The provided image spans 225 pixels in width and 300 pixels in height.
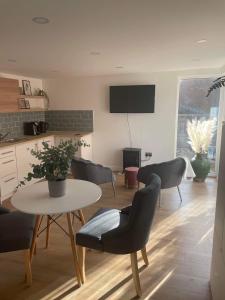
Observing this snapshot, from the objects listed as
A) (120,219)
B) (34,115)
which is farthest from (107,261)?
(34,115)

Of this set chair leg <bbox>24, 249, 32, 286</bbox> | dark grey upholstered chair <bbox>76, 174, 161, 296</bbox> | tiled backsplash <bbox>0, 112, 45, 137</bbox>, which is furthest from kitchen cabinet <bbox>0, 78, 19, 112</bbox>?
dark grey upholstered chair <bbox>76, 174, 161, 296</bbox>

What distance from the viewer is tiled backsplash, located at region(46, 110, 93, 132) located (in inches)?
224

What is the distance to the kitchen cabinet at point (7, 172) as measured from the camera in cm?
380

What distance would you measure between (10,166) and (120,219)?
2497mm

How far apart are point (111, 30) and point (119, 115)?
3.33 meters

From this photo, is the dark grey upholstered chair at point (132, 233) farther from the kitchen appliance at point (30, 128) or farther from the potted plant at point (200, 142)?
the kitchen appliance at point (30, 128)

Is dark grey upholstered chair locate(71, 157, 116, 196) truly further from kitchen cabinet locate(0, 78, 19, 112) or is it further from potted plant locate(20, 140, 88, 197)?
kitchen cabinet locate(0, 78, 19, 112)

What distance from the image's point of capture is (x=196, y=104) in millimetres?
4980

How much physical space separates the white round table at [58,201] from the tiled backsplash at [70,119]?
3.36 m

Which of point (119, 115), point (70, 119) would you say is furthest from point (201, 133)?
point (70, 119)

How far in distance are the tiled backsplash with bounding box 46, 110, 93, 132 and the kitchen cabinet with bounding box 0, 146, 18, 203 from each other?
202 cm

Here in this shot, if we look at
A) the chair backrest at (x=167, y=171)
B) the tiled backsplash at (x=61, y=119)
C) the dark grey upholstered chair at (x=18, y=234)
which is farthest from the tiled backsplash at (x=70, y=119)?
the dark grey upholstered chair at (x=18, y=234)

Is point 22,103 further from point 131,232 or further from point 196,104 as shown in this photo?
point 131,232

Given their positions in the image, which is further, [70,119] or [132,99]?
[70,119]
